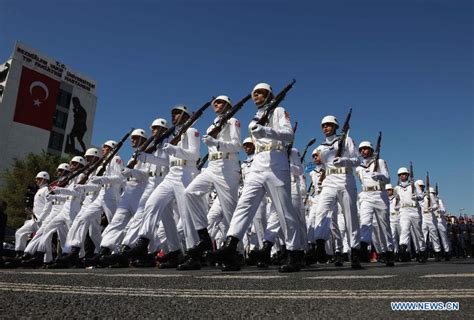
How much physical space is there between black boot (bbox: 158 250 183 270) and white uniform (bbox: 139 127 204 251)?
522 millimetres

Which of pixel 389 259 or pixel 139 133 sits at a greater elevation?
pixel 139 133

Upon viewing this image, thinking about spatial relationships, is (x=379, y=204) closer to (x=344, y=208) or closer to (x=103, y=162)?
(x=344, y=208)

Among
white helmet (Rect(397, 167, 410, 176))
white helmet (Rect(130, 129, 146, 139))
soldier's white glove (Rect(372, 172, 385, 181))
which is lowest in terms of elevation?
soldier's white glove (Rect(372, 172, 385, 181))

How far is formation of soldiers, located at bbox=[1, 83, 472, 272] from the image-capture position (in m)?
5.66

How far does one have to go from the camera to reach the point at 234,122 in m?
6.62

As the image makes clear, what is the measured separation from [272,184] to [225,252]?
3.47 feet

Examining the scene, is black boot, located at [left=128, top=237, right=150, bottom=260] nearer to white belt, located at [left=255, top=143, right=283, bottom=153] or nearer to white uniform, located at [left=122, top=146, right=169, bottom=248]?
white uniform, located at [left=122, top=146, right=169, bottom=248]

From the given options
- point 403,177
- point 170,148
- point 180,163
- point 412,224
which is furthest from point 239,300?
point 403,177

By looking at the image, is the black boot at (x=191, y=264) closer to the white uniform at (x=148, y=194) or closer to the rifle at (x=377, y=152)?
the white uniform at (x=148, y=194)

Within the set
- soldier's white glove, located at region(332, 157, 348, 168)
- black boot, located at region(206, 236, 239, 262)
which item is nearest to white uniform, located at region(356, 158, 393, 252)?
soldier's white glove, located at region(332, 157, 348, 168)

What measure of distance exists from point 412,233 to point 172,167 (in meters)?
8.28

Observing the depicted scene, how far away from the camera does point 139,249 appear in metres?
7.19

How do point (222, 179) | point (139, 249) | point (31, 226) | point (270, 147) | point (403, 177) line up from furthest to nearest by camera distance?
point (403, 177) < point (31, 226) < point (139, 249) < point (222, 179) < point (270, 147)

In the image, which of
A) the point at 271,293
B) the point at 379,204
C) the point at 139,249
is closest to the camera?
the point at 271,293
